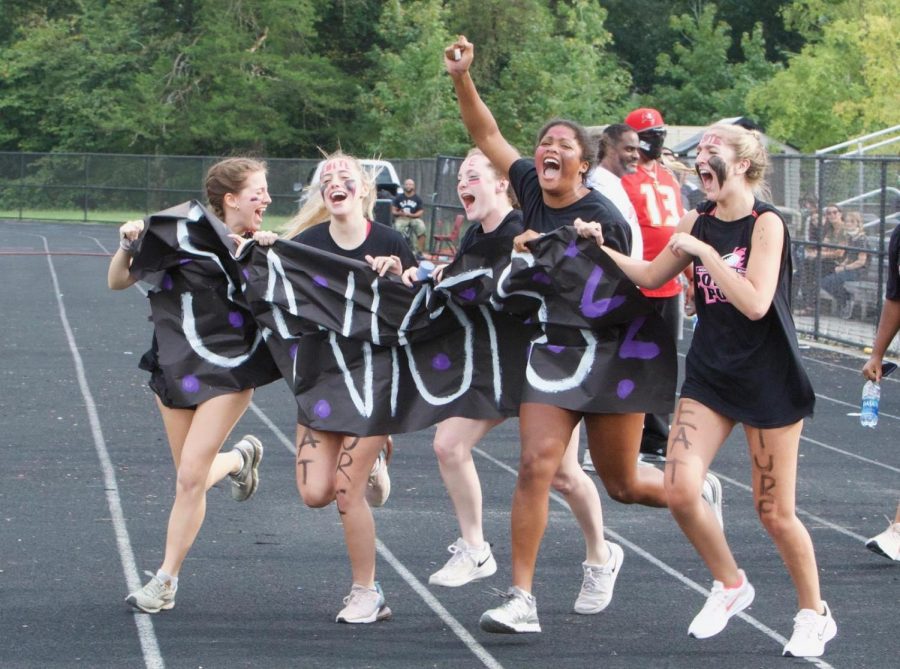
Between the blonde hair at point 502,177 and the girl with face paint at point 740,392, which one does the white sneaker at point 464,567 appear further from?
the blonde hair at point 502,177

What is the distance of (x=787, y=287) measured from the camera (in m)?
5.55

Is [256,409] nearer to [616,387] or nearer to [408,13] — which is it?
[616,387]

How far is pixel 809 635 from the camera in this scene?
5.52m

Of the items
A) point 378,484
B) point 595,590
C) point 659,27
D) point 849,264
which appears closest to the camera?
point 595,590

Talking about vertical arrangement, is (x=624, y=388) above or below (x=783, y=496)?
above

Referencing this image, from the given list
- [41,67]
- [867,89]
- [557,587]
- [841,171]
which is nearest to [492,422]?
[557,587]

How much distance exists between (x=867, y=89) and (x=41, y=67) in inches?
1334

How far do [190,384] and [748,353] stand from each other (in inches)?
88.7

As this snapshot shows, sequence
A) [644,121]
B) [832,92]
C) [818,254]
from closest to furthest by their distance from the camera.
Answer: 1. [644,121]
2. [818,254]
3. [832,92]

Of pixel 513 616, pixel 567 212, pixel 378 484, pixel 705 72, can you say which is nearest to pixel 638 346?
pixel 567 212

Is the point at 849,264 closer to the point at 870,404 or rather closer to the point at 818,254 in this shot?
the point at 818,254

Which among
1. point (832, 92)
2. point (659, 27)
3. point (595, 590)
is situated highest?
point (659, 27)

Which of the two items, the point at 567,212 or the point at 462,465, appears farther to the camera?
the point at 462,465

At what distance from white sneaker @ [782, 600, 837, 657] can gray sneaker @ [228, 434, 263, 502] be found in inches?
106
